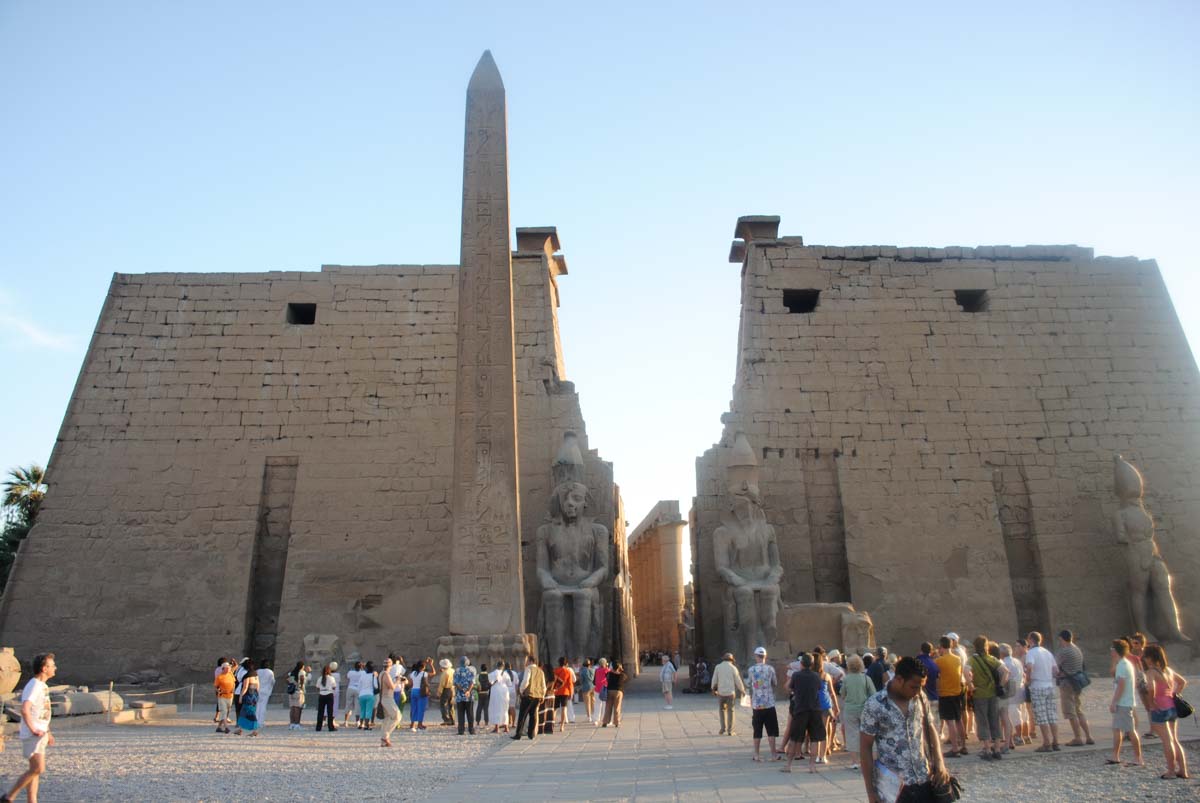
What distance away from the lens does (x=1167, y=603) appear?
10969 mm

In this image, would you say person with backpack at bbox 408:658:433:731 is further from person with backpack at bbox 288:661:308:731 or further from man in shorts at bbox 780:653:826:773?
man in shorts at bbox 780:653:826:773

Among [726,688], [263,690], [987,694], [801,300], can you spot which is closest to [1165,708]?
[987,694]

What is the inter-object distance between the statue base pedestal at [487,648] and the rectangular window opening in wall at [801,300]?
7023 mm

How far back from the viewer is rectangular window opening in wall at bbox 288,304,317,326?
13.3 m

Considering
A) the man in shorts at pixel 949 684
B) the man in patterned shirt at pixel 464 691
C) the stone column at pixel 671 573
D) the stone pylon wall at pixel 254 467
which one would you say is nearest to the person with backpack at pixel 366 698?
the man in patterned shirt at pixel 464 691

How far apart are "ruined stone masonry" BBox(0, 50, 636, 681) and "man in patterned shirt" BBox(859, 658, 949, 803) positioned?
331 inches

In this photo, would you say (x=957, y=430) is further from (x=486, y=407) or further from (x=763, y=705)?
(x=763, y=705)

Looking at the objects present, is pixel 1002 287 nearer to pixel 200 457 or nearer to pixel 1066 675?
pixel 1066 675

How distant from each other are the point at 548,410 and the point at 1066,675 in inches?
300

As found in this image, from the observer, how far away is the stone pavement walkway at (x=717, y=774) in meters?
4.54

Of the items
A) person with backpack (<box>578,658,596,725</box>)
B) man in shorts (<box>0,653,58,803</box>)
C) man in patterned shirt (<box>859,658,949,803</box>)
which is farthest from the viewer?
person with backpack (<box>578,658,596,725</box>)

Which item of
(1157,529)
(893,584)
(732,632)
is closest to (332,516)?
(732,632)

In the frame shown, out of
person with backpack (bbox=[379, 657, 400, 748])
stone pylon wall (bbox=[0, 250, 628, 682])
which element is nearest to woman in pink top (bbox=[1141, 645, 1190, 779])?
person with backpack (bbox=[379, 657, 400, 748])

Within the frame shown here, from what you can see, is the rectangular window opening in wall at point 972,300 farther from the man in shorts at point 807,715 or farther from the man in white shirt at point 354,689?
the man in white shirt at point 354,689
